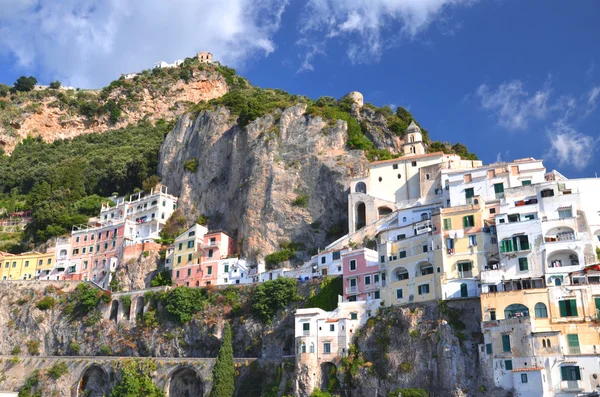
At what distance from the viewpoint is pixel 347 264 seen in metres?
58.5

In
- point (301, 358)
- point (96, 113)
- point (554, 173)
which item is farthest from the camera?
point (96, 113)

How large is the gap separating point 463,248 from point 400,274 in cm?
554

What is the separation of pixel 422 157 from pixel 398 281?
2138 cm

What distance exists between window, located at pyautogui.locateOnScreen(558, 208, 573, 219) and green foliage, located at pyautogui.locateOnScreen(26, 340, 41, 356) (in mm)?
53090

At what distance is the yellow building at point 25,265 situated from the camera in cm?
8431

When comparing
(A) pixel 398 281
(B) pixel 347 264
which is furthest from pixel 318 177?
(A) pixel 398 281

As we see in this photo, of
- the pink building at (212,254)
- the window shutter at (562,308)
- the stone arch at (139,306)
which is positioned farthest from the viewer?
the pink building at (212,254)

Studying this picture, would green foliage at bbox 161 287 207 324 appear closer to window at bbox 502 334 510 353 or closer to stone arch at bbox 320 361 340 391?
stone arch at bbox 320 361 340 391

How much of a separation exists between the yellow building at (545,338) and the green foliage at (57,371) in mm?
40664

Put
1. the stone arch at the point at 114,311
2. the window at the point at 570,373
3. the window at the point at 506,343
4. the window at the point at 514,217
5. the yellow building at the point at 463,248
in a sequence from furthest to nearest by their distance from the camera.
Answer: the stone arch at the point at 114,311 → the window at the point at 514,217 → the yellow building at the point at 463,248 → the window at the point at 506,343 → the window at the point at 570,373

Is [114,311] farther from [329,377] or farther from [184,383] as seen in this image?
[329,377]

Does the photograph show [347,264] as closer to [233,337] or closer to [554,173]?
[233,337]

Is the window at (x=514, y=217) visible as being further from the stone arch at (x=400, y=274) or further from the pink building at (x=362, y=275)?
the pink building at (x=362, y=275)

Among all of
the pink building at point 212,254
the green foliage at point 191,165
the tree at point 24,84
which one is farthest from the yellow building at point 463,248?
the tree at point 24,84
